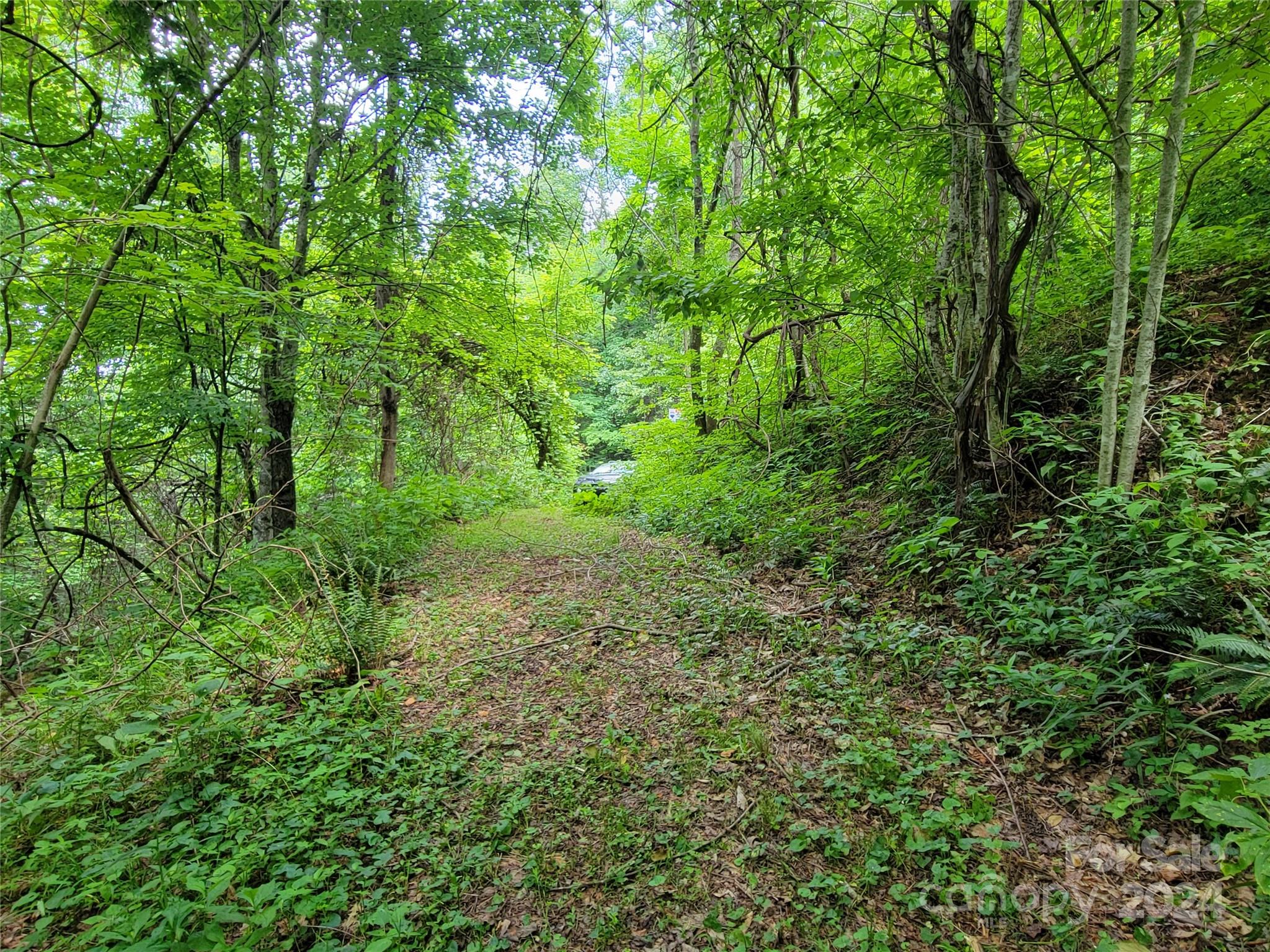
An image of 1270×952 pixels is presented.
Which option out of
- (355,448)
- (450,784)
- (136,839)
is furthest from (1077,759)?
(355,448)

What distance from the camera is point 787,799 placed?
2359mm

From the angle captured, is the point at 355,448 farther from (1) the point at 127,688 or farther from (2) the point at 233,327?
(1) the point at 127,688

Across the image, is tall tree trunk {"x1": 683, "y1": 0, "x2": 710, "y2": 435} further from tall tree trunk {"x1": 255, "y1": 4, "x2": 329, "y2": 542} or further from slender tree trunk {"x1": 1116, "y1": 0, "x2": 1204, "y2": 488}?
tall tree trunk {"x1": 255, "y1": 4, "x2": 329, "y2": 542}

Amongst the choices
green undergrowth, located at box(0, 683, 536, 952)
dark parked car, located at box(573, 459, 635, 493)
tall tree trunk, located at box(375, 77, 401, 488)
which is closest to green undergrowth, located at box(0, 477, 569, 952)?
green undergrowth, located at box(0, 683, 536, 952)

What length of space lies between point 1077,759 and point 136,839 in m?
4.11

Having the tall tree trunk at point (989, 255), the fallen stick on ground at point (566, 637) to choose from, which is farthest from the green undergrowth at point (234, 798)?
the tall tree trunk at point (989, 255)

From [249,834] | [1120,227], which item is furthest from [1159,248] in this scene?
[249,834]

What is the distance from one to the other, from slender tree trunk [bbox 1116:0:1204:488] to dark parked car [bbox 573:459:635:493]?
8993 millimetres

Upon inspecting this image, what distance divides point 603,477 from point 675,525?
692 cm

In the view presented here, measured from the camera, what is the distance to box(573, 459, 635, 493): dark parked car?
40.1 feet

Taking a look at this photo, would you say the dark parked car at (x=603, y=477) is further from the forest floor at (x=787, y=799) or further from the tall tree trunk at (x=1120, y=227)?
the tall tree trunk at (x=1120, y=227)

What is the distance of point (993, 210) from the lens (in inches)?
141

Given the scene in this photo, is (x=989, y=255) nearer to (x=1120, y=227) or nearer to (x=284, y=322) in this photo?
(x=1120, y=227)

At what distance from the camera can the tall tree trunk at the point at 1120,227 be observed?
2764 millimetres
